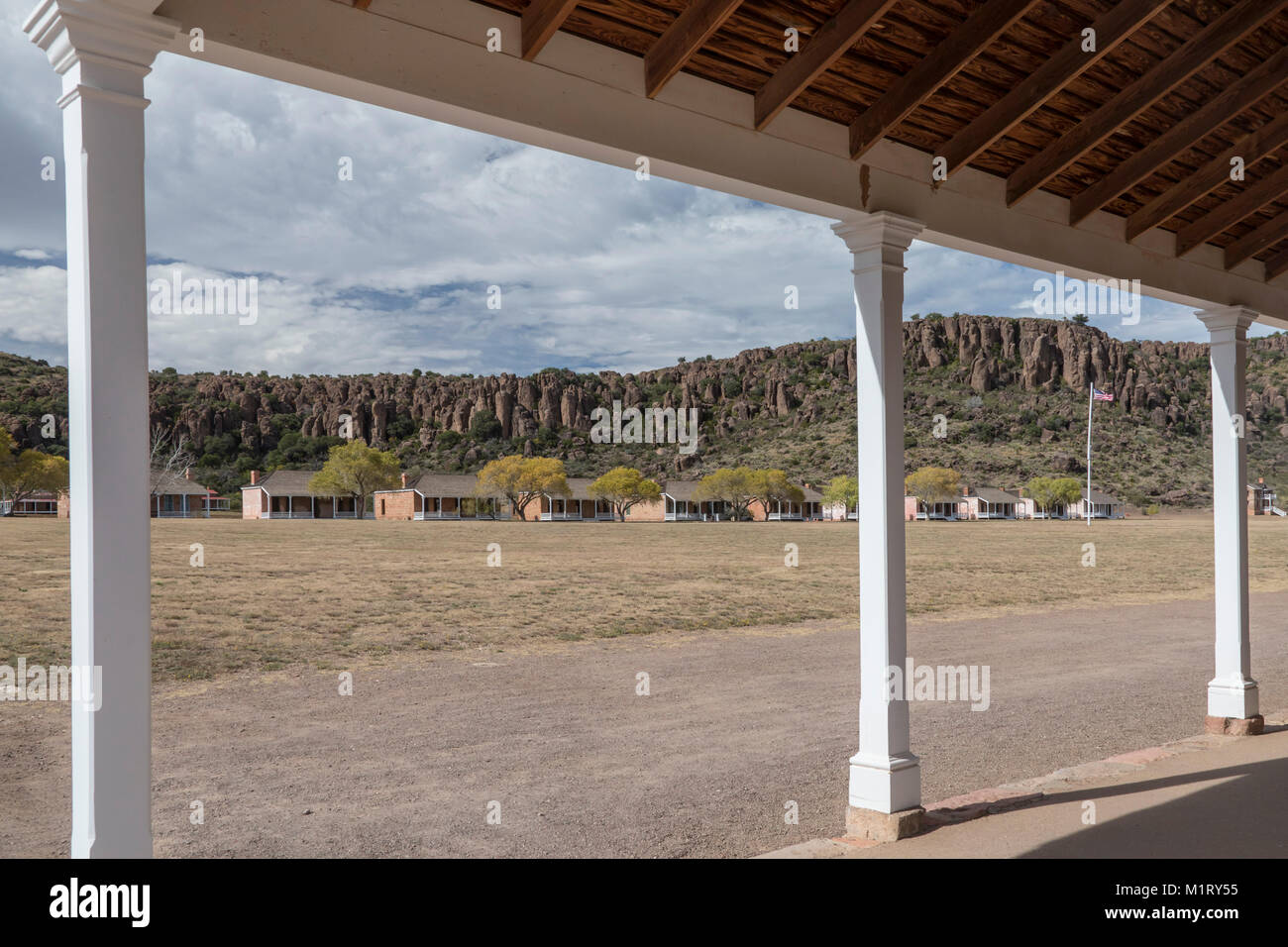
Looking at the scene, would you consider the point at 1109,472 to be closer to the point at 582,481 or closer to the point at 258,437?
the point at 582,481

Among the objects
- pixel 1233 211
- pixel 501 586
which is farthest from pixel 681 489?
pixel 1233 211

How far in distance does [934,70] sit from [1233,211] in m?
3.14

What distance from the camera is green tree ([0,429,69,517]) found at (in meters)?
49.8

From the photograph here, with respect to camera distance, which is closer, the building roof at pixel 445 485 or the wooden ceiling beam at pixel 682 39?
the wooden ceiling beam at pixel 682 39

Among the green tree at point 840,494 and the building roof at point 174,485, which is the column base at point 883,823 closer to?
the building roof at point 174,485

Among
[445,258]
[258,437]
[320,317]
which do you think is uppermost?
[445,258]

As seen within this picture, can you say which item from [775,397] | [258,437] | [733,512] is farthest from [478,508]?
[775,397]

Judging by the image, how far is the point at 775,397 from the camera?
334 ft

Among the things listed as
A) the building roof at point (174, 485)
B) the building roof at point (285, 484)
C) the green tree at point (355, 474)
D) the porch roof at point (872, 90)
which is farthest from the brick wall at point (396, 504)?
the porch roof at point (872, 90)

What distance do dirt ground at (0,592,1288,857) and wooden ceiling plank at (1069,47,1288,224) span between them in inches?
162

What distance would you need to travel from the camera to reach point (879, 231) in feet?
15.4

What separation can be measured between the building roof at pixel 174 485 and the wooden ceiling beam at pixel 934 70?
59.9 metres

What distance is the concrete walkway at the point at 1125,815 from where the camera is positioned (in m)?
4.40

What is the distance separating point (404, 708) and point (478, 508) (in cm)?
6821
